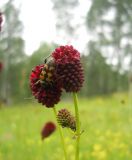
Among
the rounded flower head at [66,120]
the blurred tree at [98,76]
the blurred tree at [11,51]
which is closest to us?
the rounded flower head at [66,120]

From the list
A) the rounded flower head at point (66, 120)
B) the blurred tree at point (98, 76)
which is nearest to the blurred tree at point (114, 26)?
the blurred tree at point (98, 76)

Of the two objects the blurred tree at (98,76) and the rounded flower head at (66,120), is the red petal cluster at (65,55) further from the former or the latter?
the blurred tree at (98,76)

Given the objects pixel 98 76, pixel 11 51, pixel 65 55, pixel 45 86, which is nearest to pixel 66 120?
pixel 45 86

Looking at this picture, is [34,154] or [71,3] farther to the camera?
[71,3]

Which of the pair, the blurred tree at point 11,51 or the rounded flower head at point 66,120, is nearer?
the rounded flower head at point 66,120

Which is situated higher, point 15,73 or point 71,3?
point 71,3

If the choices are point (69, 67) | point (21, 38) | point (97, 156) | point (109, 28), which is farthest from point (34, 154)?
point (109, 28)

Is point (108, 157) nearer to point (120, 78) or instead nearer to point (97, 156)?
point (97, 156)
